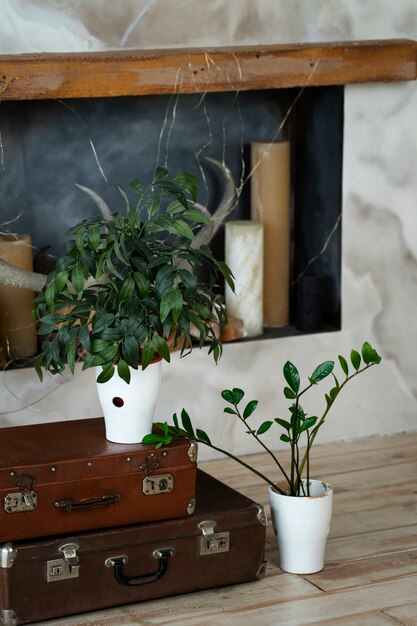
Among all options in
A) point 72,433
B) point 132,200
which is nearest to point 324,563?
point 72,433

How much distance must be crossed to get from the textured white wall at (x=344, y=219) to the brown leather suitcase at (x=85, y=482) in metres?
0.80

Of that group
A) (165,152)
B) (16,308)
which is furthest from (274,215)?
(16,308)

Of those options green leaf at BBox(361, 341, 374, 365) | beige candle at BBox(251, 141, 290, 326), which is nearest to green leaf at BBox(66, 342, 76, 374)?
green leaf at BBox(361, 341, 374, 365)

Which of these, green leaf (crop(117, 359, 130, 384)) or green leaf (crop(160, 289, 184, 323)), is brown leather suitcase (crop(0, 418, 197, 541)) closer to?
green leaf (crop(117, 359, 130, 384))

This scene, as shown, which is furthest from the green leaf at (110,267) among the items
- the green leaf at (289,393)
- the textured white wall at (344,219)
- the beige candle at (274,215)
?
the beige candle at (274,215)

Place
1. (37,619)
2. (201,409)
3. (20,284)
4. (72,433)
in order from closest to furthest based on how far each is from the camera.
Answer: (37,619)
(72,433)
(20,284)
(201,409)

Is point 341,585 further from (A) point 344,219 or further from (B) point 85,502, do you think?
(A) point 344,219

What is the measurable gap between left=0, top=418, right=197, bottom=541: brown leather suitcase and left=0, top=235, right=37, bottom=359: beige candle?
74cm

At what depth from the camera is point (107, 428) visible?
2.56 meters

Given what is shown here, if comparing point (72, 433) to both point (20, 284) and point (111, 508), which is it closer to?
point (111, 508)

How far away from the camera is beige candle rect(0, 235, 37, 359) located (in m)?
3.27

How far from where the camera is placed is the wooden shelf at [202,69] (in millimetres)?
3000

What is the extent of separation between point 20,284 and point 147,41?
2.44 ft

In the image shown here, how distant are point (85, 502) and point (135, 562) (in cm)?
18
